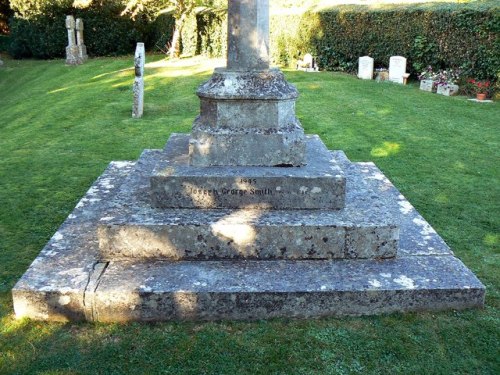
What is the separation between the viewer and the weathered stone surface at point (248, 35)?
16.4 feet

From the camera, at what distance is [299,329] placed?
4016 millimetres

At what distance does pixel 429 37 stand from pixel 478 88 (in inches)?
135

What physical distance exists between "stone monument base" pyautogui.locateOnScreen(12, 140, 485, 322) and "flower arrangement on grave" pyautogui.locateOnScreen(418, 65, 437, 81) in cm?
1266

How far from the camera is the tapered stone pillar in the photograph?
16.5ft

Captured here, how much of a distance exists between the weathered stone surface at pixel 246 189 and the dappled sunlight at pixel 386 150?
4.14 meters

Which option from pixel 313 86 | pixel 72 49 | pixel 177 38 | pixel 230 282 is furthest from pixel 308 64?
pixel 230 282

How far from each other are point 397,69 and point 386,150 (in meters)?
9.63

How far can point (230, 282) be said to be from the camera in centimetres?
423

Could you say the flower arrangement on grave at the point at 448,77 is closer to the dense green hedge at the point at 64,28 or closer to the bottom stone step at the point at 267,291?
the bottom stone step at the point at 267,291

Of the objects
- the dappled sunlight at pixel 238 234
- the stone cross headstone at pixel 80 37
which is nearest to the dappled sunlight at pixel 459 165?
the dappled sunlight at pixel 238 234

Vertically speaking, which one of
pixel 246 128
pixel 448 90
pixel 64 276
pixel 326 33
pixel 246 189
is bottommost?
pixel 64 276

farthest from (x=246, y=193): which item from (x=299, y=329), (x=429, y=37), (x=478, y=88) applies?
(x=429, y=37)

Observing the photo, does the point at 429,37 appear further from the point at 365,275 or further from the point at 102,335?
the point at 102,335

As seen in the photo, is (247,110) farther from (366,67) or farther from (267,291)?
(366,67)
